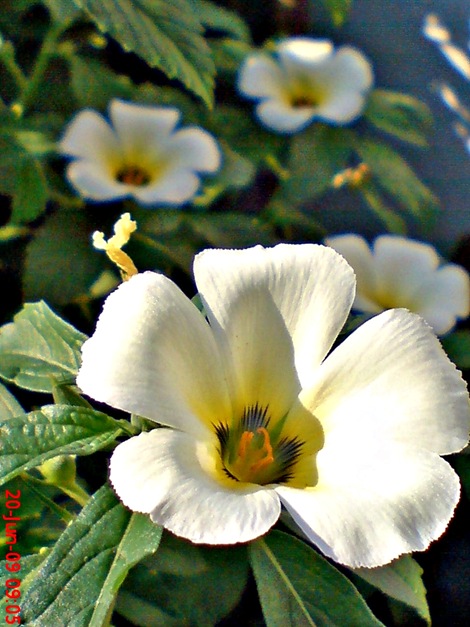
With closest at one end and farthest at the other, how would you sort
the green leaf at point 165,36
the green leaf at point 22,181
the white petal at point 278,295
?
the white petal at point 278,295 < the green leaf at point 165,36 < the green leaf at point 22,181

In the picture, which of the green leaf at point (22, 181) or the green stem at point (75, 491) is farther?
the green leaf at point (22, 181)

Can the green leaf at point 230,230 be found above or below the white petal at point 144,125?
below

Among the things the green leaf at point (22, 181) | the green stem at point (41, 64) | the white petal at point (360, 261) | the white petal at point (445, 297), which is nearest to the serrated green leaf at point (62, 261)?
the green leaf at point (22, 181)

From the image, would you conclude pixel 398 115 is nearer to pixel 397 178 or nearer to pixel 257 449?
pixel 397 178

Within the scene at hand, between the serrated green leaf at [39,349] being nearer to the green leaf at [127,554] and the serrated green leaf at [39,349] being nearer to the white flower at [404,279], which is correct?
the green leaf at [127,554]

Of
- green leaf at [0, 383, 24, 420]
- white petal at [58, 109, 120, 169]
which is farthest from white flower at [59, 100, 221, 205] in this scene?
green leaf at [0, 383, 24, 420]

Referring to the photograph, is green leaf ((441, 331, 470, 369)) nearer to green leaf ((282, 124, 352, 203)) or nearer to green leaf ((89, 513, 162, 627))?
green leaf ((282, 124, 352, 203))

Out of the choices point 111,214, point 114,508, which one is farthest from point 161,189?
point 114,508
